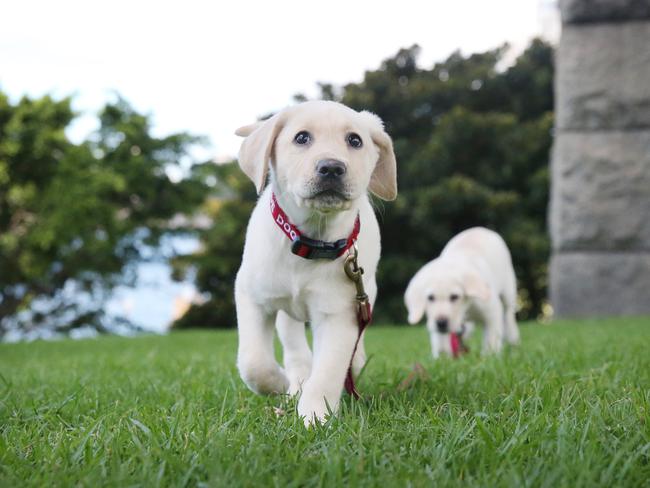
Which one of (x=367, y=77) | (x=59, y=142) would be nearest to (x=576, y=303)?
(x=367, y=77)

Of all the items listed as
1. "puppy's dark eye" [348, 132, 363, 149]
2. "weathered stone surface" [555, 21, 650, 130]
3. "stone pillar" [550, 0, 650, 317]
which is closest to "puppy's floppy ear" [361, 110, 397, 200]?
"puppy's dark eye" [348, 132, 363, 149]

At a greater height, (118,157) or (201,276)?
(118,157)

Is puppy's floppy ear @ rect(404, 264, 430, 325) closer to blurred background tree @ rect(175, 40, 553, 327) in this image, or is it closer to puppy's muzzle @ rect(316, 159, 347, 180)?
puppy's muzzle @ rect(316, 159, 347, 180)

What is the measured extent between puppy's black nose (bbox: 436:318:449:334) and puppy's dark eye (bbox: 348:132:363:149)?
2916 mm

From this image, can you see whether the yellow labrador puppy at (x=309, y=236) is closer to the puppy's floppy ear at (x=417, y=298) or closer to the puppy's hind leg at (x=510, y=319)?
the puppy's floppy ear at (x=417, y=298)

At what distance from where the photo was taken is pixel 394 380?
322cm

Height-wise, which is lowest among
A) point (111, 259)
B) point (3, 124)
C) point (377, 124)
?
point (111, 259)

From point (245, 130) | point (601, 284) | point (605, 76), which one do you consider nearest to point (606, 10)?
point (605, 76)

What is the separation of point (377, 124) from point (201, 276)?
1218 centimetres

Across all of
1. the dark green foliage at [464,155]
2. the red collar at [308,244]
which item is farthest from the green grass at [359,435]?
the dark green foliage at [464,155]

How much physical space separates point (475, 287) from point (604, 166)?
6654 mm

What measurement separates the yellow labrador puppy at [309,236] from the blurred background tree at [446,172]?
10.5 m

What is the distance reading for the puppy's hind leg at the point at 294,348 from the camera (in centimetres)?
298

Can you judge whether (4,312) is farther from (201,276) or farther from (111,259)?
(201,276)
